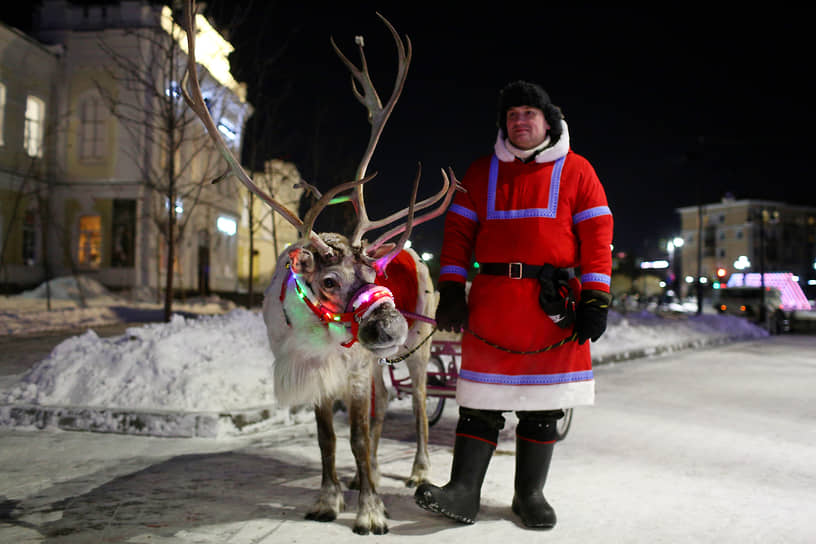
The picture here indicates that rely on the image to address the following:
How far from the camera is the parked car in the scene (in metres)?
26.8

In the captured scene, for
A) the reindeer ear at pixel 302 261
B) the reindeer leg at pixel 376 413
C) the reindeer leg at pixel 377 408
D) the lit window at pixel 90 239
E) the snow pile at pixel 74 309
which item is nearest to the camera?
the reindeer ear at pixel 302 261

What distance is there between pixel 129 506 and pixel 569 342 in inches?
118

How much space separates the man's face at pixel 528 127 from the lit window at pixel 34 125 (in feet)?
84.2

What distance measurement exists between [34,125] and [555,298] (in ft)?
90.5

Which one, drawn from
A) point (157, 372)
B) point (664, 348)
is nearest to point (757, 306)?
point (664, 348)

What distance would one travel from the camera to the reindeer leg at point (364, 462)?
3611mm

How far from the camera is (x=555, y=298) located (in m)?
3.70

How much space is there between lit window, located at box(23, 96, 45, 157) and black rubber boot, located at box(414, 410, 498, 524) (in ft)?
85.5

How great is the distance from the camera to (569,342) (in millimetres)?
3789

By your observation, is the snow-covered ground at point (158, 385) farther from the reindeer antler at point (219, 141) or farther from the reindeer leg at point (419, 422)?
the reindeer antler at point (219, 141)

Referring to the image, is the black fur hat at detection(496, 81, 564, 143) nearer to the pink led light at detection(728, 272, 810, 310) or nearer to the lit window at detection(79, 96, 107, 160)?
the lit window at detection(79, 96, 107, 160)

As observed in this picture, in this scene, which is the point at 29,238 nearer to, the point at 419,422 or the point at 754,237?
the point at 419,422

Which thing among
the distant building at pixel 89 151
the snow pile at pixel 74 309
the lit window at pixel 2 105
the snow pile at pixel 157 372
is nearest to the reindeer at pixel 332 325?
the snow pile at pixel 157 372

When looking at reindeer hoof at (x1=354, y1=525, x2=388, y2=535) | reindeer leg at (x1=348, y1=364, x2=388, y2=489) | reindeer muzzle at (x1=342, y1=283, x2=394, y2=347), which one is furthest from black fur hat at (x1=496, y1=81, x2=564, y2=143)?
reindeer hoof at (x1=354, y1=525, x2=388, y2=535)
